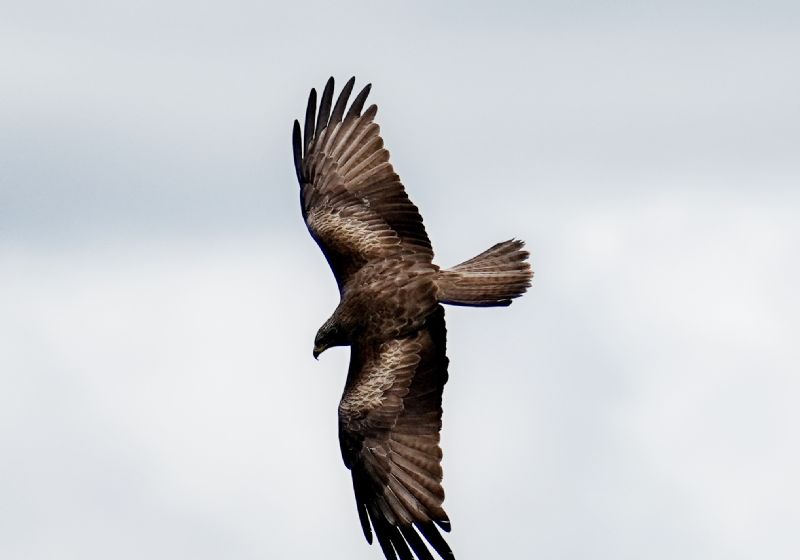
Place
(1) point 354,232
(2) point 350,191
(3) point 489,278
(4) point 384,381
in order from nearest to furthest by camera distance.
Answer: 1. (4) point 384,381
2. (3) point 489,278
3. (1) point 354,232
4. (2) point 350,191

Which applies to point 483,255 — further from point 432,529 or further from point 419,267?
point 432,529

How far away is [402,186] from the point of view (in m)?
26.0

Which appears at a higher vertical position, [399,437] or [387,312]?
[387,312]

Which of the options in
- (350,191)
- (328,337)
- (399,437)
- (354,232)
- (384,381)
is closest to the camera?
(399,437)

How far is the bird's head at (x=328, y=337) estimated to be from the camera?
24781 millimetres

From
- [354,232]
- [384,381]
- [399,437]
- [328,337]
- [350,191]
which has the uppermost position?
[350,191]

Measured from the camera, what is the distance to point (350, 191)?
2616 centimetres

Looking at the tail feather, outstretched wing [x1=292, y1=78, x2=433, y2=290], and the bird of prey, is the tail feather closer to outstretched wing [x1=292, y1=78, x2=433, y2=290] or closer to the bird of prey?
the bird of prey

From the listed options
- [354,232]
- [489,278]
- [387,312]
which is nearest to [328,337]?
[387,312]

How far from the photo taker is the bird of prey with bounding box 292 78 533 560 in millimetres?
23719

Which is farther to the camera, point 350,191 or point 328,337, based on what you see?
point 350,191

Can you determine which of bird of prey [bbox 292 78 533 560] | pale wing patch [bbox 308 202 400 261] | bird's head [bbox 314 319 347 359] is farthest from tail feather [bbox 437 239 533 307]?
bird's head [bbox 314 319 347 359]

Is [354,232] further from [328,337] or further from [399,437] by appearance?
[399,437]

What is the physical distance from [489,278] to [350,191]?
248cm
